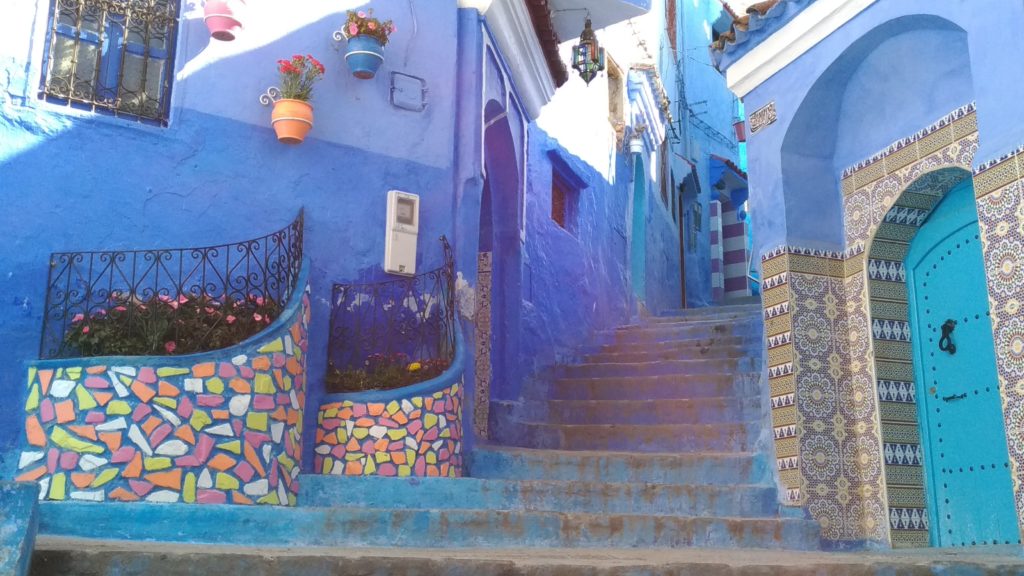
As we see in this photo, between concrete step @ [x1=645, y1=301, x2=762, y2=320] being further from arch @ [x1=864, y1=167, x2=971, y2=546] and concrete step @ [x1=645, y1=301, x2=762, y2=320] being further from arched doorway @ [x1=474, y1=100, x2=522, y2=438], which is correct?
arch @ [x1=864, y1=167, x2=971, y2=546]

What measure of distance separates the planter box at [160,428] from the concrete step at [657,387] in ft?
12.4

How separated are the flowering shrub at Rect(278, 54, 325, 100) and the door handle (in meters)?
4.68

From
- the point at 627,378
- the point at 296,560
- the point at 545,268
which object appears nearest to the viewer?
the point at 296,560

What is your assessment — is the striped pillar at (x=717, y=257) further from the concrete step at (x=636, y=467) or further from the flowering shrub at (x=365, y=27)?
the flowering shrub at (x=365, y=27)

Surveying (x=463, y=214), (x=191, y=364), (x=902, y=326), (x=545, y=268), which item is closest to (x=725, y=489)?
(x=902, y=326)

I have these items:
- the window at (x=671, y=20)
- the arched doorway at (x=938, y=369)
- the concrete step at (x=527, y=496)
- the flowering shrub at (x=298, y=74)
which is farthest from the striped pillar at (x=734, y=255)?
the flowering shrub at (x=298, y=74)

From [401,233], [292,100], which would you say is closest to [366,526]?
[401,233]

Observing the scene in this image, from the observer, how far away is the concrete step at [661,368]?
9086 millimetres

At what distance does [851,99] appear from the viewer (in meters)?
7.35

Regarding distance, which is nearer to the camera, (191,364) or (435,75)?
(191,364)

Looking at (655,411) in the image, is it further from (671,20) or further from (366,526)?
(671,20)

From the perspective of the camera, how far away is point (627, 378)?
925 centimetres

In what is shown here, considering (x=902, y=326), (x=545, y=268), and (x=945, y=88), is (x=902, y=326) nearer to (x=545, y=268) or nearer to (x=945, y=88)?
(x=945, y=88)

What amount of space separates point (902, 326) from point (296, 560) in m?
4.80
